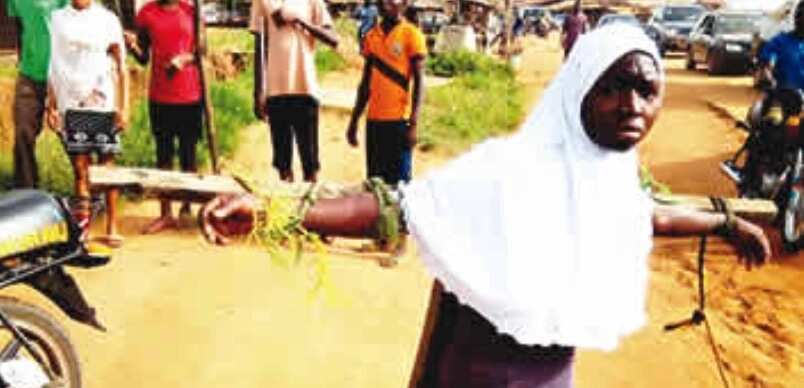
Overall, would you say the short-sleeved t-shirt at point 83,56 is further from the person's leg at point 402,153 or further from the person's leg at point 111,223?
the person's leg at point 402,153

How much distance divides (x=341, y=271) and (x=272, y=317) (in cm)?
84

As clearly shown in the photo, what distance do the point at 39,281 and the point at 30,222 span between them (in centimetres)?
24

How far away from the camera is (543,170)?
7.27 feet

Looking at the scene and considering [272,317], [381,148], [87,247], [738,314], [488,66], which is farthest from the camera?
[488,66]

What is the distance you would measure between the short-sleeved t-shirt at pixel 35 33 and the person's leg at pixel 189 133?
88 centimetres

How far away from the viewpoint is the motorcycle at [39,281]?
332cm

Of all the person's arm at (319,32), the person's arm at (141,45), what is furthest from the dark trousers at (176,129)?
the person's arm at (319,32)

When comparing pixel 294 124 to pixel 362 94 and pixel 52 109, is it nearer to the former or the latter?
pixel 362 94

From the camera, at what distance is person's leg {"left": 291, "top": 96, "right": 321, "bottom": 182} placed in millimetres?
6328

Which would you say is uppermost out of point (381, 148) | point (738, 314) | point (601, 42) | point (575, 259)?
point (601, 42)

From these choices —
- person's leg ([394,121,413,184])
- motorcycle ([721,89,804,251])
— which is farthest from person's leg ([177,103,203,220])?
motorcycle ([721,89,804,251])

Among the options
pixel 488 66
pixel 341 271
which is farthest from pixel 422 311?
pixel 488 66

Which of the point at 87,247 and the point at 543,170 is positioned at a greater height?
the point at 543,170

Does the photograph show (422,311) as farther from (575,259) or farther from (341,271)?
(575,259)
